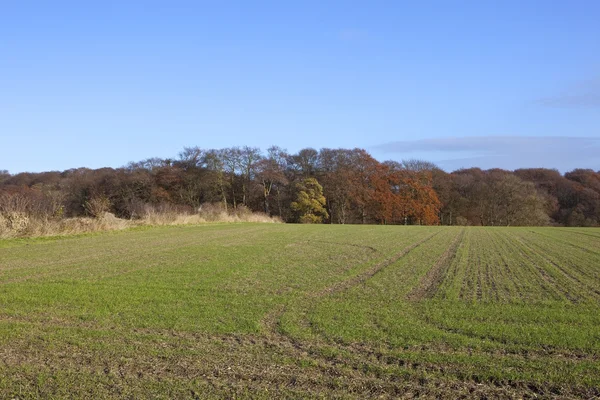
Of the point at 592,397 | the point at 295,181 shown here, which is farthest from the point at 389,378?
the point at 295,181

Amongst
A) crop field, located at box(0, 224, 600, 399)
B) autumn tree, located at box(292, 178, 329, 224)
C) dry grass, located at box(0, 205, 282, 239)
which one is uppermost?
autumn tree, located at box(292, 178, 329, 224)

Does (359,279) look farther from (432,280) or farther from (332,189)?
(332,189)

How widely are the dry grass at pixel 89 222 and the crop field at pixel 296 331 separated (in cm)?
961

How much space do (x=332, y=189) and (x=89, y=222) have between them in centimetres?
4244

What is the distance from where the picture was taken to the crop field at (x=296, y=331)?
16.9 ft

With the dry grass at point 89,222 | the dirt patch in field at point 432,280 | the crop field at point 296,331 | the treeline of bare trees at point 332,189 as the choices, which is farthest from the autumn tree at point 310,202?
the crop field at point 296,331

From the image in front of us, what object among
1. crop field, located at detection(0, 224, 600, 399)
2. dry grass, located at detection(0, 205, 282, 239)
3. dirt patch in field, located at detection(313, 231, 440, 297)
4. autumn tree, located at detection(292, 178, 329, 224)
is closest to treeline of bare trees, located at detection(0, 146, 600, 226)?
autumn tree, located at detection(292, 178, 329, 224)

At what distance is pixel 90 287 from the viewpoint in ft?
34.7

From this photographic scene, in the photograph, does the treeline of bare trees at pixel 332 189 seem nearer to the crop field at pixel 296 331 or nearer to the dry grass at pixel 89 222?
the dry grass at pixel 89 222

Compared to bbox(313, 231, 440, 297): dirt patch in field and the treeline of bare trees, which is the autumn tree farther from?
bbox(313, 231, 440, 297): dirt patch in field

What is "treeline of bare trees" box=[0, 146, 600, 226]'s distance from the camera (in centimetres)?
6372

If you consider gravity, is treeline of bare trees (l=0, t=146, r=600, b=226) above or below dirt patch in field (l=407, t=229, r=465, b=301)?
above

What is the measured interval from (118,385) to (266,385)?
1605mm

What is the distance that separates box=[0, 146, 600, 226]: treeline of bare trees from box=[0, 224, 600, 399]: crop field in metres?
49.7
